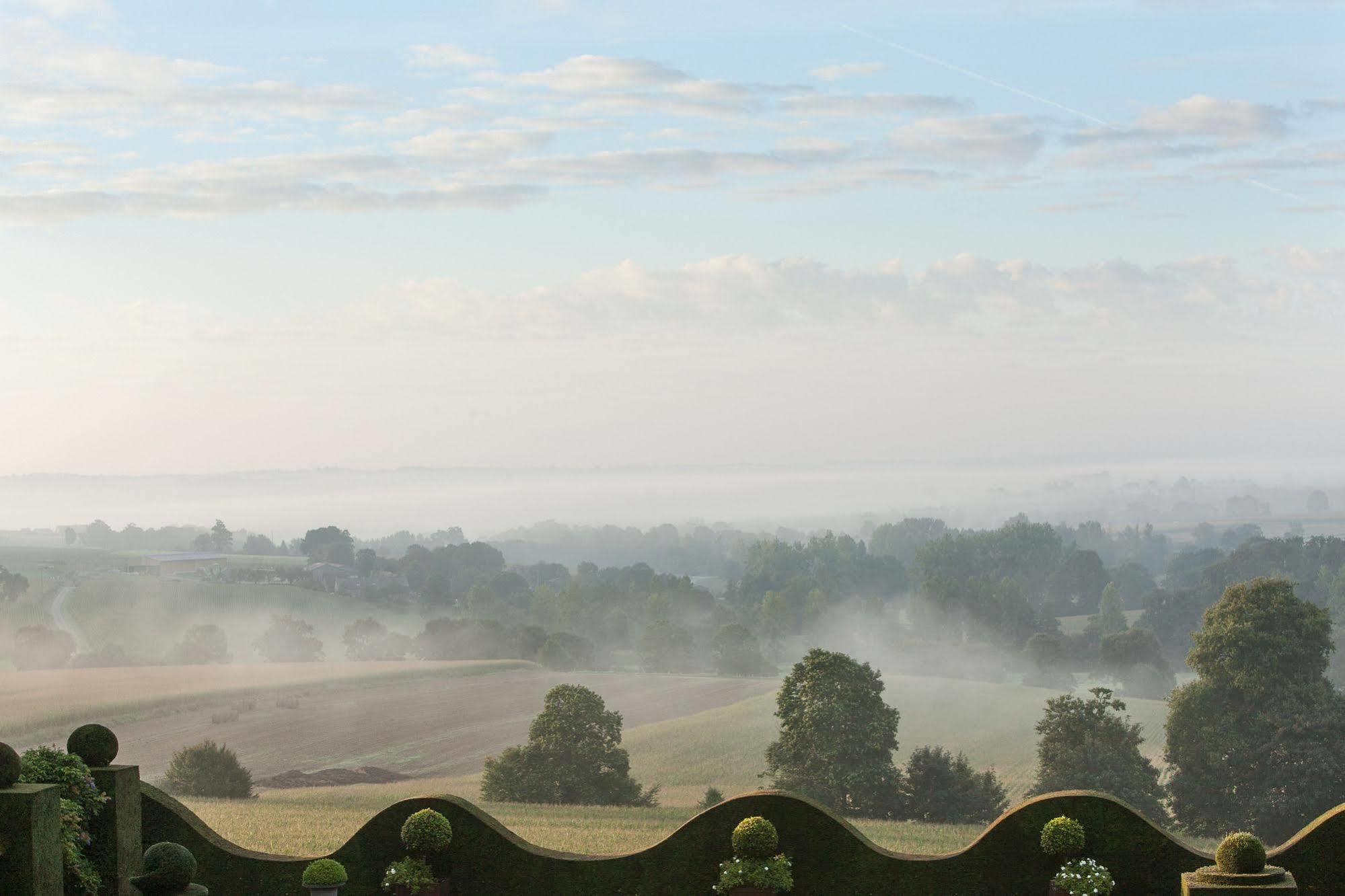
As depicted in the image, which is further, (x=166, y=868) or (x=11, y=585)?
(x=11, y=585)

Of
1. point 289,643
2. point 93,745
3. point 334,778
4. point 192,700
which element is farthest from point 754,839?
point 289,643

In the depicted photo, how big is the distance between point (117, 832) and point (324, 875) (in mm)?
2706

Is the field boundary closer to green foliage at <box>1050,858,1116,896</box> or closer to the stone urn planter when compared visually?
green foliage at <box>1050,858,1116,896</box>

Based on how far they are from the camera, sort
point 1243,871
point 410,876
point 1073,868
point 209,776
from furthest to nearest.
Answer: point 209,776
point 410,876
point 1073,868
point 1243,871

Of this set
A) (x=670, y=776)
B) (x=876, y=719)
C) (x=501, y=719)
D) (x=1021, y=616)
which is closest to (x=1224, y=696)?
(x=876, y=719)

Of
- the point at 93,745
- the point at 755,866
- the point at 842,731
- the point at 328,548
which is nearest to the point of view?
the point at 93,745

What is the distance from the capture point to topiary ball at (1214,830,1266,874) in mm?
15992

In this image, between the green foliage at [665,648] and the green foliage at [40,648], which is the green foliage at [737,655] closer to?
the green foliage at [665,648]

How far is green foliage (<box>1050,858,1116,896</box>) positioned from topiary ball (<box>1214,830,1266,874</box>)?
1.80 metres

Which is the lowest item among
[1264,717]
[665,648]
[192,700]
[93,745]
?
[665,648]

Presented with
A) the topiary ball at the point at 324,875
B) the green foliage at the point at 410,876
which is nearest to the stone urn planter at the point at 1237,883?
the green foliage at the point at 410,876

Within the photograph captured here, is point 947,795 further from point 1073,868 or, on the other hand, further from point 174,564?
point 174,564

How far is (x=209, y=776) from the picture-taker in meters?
55.5

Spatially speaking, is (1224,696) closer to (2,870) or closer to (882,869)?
(882,869)
